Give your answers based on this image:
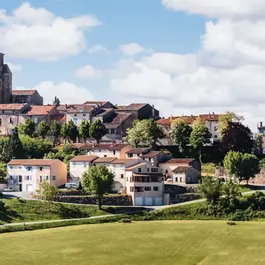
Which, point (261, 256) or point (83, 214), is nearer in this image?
point (261, 256)

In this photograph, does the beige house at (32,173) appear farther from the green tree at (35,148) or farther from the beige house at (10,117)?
the beige house at (10,117)

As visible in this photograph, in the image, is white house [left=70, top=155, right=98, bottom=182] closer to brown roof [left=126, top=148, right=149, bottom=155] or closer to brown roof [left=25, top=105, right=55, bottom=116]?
brown roof [left=126, top=148, right=149, bottom=155]

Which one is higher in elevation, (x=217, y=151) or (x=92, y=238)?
(x=217, y=151)

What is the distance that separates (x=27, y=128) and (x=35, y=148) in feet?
43.2

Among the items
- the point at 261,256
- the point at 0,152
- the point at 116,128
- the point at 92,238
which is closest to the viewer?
the point at 261,256

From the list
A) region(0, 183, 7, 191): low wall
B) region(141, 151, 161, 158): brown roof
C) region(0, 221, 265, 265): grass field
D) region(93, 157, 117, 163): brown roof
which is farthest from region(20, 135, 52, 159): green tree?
region(0, 221, 265, 265): grass field

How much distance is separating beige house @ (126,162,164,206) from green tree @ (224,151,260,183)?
10097 mm

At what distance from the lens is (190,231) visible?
72.4 meters

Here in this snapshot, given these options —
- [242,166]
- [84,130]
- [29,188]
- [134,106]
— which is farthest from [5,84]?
A: [242,166]

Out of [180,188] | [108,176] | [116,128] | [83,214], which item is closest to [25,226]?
[83,214]

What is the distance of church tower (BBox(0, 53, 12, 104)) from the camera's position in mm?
140500

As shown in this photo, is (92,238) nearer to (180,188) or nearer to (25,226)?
(25,226)

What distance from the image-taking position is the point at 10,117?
129750 mm

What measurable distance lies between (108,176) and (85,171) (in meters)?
8.97
